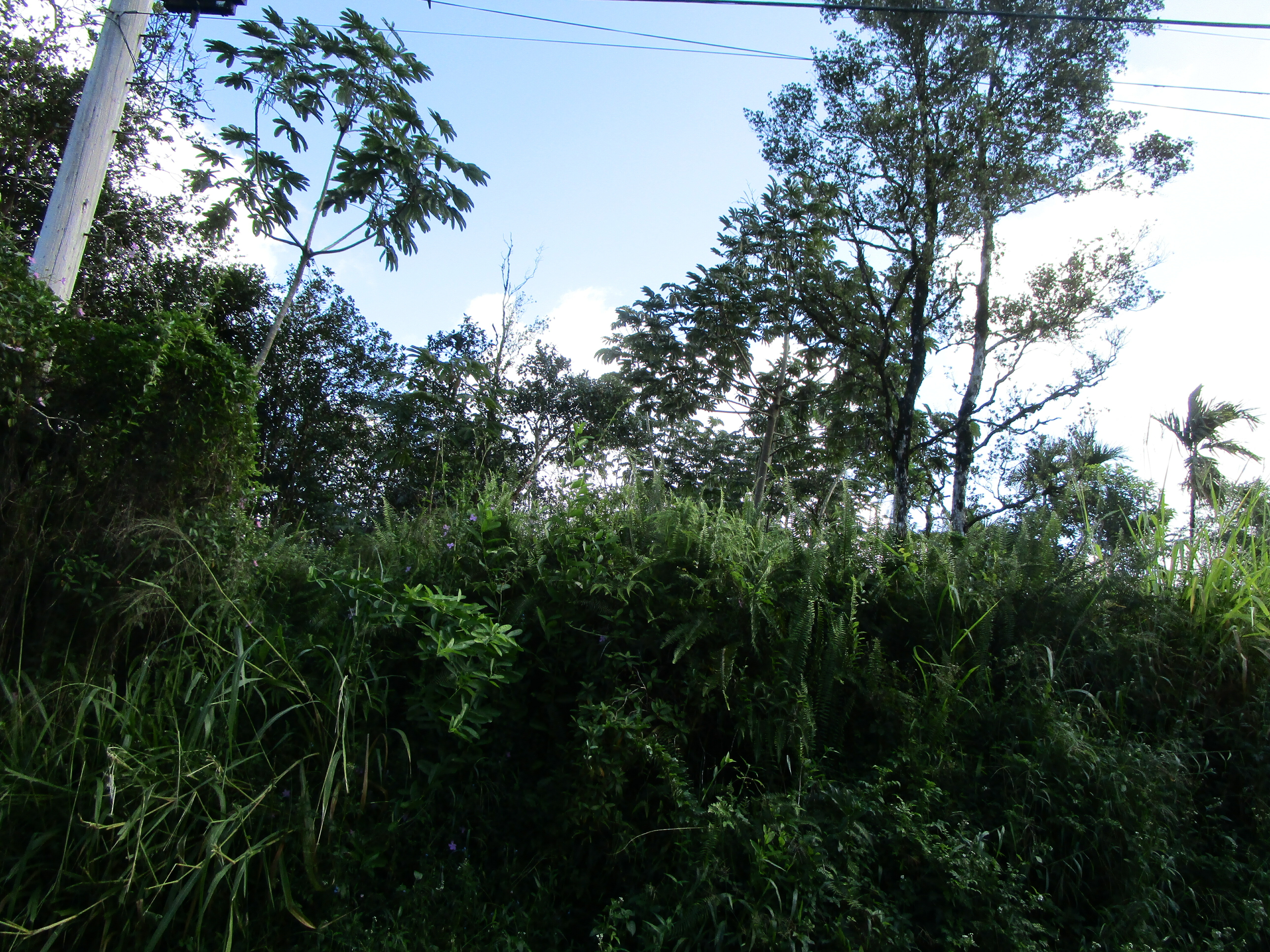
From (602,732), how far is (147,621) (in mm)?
1962

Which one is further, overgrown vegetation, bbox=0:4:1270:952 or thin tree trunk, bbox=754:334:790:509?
thin tree trunk, bbox=754:334:790:509

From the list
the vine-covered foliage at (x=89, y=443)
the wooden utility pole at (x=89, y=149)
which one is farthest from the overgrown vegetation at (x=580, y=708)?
the wooden utility pole at (x=89, y=149)

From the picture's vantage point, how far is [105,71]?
473 cm

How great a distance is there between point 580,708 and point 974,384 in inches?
622

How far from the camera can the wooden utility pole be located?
4332 mm

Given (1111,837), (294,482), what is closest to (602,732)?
(1111,837)

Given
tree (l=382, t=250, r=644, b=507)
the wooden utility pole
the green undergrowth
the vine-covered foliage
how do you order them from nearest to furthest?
the green undergrowth < the vine-covered foliage < the wooden utility pole < tree (l=382, t=250, r=644, b=507)

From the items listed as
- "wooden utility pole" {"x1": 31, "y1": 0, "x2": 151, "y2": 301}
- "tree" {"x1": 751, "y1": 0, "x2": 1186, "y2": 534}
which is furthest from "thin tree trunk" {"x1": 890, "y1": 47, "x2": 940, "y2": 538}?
"wooden utility pole" {"x1": 31, "y1": 0, "x2": 151, "y2": 301}

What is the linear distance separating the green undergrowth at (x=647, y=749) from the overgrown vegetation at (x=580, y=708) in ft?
0.06

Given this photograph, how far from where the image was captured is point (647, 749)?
9.06 feet

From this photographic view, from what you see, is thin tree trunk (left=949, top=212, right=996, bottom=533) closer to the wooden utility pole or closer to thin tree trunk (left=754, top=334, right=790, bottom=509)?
thin tree trunk (left=754, top=334, right=790, bottom=509)

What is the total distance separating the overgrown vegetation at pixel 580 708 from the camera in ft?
8.16

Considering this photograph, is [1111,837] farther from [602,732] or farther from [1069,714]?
[602,732]

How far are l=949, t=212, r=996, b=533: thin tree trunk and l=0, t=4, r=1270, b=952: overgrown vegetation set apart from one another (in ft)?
38.6
